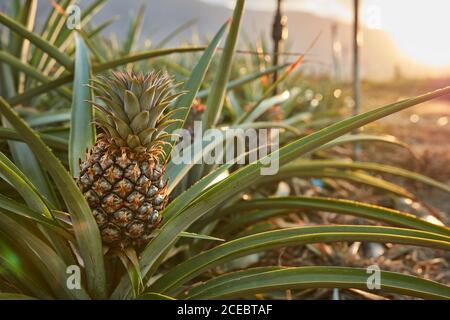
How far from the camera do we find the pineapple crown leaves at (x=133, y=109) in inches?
44.3

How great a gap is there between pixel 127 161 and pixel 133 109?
0.35 feet

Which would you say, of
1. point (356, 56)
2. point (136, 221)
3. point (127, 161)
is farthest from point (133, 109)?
point (356, 56)

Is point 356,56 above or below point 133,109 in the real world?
above

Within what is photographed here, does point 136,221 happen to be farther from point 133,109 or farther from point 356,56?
point 356,56

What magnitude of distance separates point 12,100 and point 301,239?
50.4 inches

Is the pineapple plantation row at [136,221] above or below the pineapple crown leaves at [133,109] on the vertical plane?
below

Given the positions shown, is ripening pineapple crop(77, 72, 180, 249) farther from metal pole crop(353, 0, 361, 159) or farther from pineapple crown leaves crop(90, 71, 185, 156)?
metal pole crop(353, 0, 361, 159)

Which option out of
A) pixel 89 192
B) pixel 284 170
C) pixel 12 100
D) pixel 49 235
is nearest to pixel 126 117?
pixel 89 192

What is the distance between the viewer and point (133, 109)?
44.6 inches

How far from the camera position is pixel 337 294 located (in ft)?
6.01

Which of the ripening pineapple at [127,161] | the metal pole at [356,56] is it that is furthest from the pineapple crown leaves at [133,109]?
the metal pole at [356,56]

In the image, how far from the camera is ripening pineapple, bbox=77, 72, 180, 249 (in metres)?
1.14

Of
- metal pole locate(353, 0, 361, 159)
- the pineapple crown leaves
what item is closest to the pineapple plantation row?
Result: the pineapple crown leaves

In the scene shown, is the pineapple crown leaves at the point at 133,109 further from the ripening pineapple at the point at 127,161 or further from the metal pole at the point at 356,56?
the metal pole at the point at 356,56
